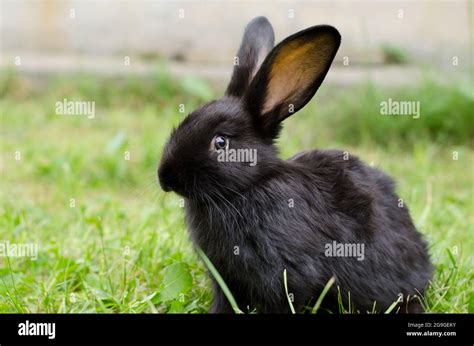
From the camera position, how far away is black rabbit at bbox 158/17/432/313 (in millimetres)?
3150

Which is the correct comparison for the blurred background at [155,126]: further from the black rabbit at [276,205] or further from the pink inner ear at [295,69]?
the pink inner ear at [295,69]

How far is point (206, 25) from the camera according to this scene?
30.1 feet

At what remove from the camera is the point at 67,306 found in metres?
3.30

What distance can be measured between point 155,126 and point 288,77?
157 inches

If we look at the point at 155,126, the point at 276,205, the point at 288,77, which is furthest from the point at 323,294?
the point at 155,126

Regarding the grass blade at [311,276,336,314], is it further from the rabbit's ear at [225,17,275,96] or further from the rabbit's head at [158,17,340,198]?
the rabbit's ear at [225,17,275,96]

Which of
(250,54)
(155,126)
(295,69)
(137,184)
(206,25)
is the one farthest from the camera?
(206,25)

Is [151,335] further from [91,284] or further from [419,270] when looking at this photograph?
[419,270]

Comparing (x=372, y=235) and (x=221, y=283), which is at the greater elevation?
(x=372, y=235)

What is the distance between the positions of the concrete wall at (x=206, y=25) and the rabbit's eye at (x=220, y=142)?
5.50m

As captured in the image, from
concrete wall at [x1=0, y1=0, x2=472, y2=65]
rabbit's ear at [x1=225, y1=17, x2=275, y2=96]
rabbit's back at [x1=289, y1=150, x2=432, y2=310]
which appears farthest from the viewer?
concrete wall at [x1=0, y1=0, x2=472, y2=65]

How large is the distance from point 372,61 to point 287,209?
18.8 feet

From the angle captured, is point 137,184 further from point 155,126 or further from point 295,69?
point 295,69

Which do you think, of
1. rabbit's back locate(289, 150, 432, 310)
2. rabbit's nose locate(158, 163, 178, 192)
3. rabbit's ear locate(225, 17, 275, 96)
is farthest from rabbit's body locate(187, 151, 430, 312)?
rabbit's ear locate(225, 17, 275, 96)
